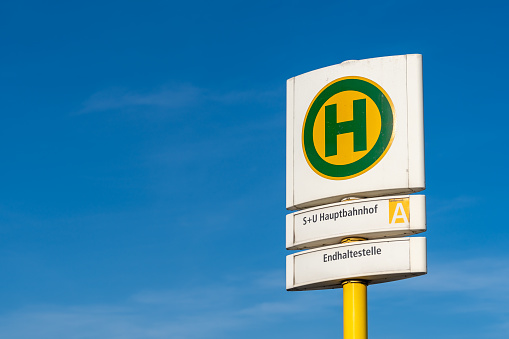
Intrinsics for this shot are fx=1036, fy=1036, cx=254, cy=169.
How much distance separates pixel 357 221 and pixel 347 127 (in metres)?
1.75

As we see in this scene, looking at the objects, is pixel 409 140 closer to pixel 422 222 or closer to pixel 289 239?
pixel 422 222

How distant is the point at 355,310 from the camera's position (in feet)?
57.3

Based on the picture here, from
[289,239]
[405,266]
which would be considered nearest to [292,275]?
[289,239]

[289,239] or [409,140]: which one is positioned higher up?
[409,140]

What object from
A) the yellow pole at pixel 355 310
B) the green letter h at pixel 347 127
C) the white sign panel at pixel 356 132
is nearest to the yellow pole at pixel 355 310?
the yellow pole at pixel 355 310

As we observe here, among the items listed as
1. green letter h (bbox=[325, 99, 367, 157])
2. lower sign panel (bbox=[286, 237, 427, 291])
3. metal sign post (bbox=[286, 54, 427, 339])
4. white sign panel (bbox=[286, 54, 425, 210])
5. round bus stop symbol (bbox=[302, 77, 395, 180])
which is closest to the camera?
lower sign panel (bbox=[286, 237, 427, 291])

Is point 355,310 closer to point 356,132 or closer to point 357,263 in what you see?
point 357,263

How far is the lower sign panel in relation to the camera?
16.9 meters

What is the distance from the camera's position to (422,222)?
17094mm

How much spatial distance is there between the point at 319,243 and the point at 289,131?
237 cm

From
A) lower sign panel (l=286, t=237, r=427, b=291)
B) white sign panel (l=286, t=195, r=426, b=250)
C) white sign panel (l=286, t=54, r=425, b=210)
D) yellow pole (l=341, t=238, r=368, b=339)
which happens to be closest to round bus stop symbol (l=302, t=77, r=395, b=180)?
white sign panel (l=286, t=54, r=425, b=210)

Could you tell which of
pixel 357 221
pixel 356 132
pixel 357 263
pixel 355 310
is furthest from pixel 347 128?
pixel 355 310

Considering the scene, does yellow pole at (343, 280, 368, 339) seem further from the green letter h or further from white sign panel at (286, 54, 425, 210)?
the green letter h

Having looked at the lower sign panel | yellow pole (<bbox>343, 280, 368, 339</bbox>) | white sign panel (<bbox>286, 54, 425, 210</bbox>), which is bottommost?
yellow pole (<bbox>343, 280, 368, 339</bbox>)
